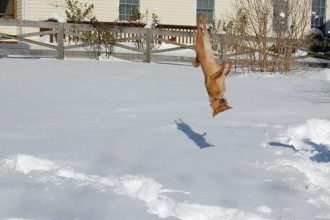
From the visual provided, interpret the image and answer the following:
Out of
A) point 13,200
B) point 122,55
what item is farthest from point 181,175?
point 122,55

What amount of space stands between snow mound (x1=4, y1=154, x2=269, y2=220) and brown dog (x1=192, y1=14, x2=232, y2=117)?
807 mm

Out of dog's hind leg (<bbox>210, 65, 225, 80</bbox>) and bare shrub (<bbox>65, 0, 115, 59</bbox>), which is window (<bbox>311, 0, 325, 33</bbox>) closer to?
bare shrub (<bbox>65, 0, 115, 59</bbox>)

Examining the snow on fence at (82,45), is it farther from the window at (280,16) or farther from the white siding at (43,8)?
the white siding at (43,8)

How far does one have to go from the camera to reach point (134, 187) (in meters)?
4.69

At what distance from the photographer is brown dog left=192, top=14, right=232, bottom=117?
4.04 meters

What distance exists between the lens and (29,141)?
609 cm

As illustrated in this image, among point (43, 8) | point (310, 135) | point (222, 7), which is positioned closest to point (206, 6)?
point (222, 7)

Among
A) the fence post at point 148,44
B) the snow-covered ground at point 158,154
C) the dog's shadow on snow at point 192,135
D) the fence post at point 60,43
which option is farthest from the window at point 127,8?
the dog's shadow on snow at point 192,135

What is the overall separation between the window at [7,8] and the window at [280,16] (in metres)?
14.8

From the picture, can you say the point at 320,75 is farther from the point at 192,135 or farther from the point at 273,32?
the point at 192,135

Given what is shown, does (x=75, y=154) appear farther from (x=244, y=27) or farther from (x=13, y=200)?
(x=244, y=27)

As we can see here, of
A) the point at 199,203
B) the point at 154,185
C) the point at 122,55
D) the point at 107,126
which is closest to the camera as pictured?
the point at 199,203

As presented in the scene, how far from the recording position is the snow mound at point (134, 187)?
412 centimetres

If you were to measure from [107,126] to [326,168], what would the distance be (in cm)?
288
